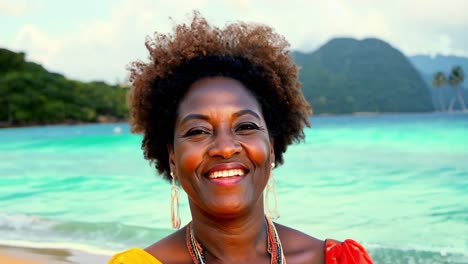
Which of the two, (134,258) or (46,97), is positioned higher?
(46,97)

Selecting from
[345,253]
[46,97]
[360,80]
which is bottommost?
[345,253]

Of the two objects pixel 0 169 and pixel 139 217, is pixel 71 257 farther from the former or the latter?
pixel 0 169

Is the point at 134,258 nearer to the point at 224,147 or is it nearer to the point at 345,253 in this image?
the point at 224,147

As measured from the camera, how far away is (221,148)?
235cm

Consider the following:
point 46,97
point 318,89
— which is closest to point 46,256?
point 46,97

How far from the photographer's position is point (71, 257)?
6.05 meters

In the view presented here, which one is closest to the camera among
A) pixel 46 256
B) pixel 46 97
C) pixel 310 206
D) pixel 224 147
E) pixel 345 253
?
pixel 224 147

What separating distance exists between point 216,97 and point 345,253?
0.95 m

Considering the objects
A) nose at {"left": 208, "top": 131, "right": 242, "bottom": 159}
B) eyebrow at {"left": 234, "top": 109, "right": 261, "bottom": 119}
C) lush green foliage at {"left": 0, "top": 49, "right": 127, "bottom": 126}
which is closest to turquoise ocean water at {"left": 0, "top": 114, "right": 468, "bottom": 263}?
eyebrow at {"left": 234, "top": 109, "right": 261, "bottom": 119}

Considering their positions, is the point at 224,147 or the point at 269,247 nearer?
the point at 224,147

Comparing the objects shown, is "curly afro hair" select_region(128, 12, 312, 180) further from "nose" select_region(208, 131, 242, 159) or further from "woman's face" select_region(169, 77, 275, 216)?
"nose" select_region(208, 131, 242, 159)

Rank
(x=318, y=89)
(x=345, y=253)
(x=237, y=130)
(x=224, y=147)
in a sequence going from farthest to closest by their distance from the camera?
Answer: 1. (x=318, y=89)
2. (x=345, y=253)
3. (x=237, y=130)
4. (x=224, y=147)

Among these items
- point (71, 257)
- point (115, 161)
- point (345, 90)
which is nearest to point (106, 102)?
point (345, 90)

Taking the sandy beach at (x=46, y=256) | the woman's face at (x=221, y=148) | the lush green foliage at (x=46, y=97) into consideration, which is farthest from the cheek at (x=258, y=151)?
the lush green foliage at (x=46, y=97)
